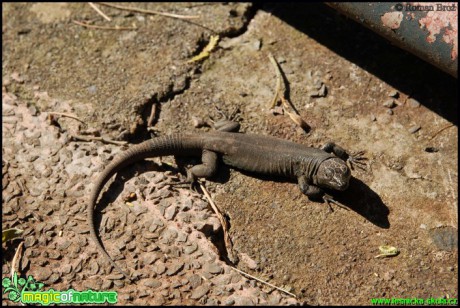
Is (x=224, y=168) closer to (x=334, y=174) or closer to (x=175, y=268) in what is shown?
(x=334, y=174)

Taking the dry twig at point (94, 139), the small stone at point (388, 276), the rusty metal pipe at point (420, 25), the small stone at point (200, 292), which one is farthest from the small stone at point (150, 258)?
the rusty metal pipe at point (420, 25)

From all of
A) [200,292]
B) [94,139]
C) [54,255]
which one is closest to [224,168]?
[94,139]

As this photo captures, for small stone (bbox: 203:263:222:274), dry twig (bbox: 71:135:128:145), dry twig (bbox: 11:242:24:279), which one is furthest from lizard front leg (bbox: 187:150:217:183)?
dry twig (bbox: 11:242:24:279)

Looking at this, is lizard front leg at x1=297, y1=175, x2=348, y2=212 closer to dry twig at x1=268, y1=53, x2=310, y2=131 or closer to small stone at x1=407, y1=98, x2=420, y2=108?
dry twig at x1=268, y1=53, x2=310, y2=131

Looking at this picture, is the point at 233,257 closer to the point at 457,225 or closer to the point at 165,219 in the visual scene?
the point at 165,219

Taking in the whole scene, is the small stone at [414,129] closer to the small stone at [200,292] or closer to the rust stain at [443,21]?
the rust stain at [443,21]

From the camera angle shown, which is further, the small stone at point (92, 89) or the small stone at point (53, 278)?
the small stone at point (92, 89)
